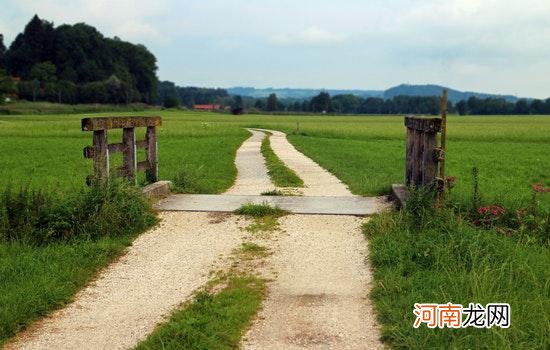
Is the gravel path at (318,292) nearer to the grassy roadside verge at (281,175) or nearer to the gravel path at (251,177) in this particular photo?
the gravel path at (251,177)

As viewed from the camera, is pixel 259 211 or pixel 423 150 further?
→ pixel 259 211

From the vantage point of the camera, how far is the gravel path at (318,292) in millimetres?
4625

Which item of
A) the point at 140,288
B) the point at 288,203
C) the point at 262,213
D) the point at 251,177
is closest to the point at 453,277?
the point at 140,288

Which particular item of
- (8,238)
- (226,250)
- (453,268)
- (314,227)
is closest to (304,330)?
(453,268)

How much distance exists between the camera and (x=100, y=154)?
8.88 metres

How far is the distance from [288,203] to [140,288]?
4342mm

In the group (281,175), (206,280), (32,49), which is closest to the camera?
(206,280)

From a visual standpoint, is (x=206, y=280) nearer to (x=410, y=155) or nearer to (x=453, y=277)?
(x=453, y=277)

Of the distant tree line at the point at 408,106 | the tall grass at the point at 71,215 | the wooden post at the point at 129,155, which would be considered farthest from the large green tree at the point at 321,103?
the tall grass at the point at 71,215

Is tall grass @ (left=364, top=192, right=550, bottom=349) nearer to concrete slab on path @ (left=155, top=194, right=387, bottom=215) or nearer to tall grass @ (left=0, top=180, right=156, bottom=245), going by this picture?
concrete slab on path @ (left=155, top=194, right=387, bottom=215)

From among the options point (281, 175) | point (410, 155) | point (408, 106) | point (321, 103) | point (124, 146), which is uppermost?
point (321, 103)

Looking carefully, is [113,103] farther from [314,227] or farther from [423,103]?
[314,227]

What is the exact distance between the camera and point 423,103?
162875 millimetres

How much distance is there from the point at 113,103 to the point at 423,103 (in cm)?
9094
